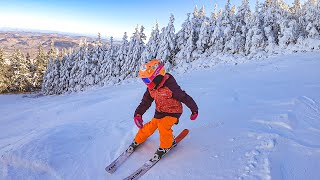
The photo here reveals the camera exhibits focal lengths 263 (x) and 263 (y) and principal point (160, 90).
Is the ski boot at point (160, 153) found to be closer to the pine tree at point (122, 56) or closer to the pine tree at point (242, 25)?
the pine tree at point (242, 25)

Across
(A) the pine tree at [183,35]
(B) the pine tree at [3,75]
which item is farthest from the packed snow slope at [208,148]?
(B) the pine tree at [3,75]


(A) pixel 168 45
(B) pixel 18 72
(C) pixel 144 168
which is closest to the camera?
(C) pixel 144 168

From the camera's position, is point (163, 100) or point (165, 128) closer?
point (165, 128)

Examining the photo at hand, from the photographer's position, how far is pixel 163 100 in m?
4.62

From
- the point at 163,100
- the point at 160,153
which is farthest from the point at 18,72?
the point at 160,153

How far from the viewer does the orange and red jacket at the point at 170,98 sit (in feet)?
14.7

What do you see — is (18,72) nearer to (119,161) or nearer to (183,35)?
(183,35)

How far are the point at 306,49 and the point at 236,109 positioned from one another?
16262 millimetres

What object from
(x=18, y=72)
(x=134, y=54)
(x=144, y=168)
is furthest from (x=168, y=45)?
(x=18, y=72)

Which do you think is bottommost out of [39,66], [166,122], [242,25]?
[39,66]

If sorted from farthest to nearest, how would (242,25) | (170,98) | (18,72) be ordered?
(18,72) < (242,25) < (170,98)

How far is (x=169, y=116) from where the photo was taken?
4.57 m

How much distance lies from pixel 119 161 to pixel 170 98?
4.50 feet

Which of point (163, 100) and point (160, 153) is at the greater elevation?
point (163, 100)
